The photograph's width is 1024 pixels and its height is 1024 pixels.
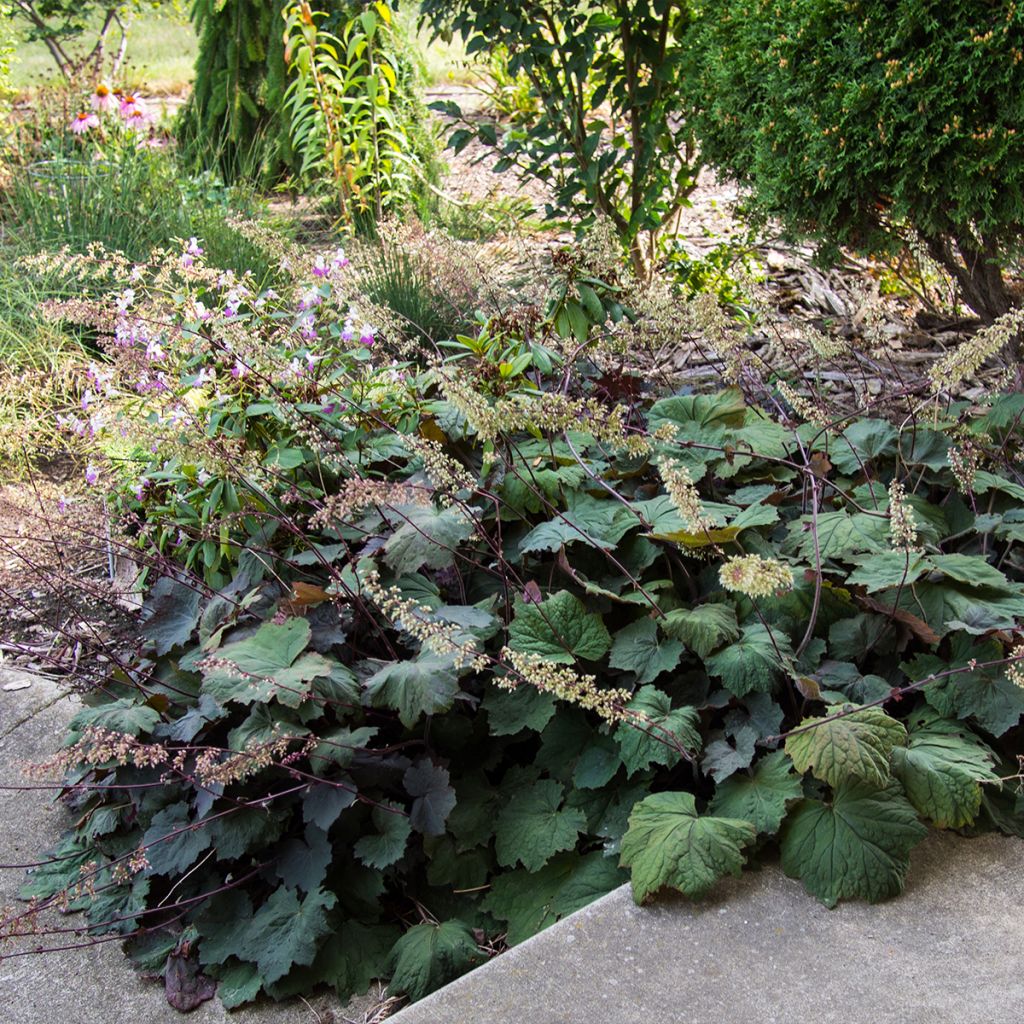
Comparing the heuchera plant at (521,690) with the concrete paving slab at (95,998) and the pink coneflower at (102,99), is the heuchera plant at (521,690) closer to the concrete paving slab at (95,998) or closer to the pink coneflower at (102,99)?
the concrete paving slab at (95,998)

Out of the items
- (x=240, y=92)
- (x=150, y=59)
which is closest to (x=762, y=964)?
(x=240, y=92)

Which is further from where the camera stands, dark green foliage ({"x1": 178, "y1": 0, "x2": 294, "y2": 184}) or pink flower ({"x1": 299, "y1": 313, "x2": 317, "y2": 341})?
dark green foliage ({"x1": 178, "y1": 0, "x2": 294, "y2": 184})

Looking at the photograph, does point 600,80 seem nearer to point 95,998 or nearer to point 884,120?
point 884,120

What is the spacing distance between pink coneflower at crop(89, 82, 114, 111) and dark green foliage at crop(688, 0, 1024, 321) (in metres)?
4.45

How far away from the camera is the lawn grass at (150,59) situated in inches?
423

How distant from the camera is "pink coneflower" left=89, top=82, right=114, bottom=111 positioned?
673 centimetres

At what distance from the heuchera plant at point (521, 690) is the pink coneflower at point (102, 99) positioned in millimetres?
4695

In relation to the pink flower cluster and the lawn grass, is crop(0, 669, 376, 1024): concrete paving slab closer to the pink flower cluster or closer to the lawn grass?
the pink flower cluster

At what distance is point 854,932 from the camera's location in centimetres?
170

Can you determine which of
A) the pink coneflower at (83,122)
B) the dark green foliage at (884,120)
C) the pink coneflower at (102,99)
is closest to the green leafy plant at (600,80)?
the dark green foliage at (884,120)

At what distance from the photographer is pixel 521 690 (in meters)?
2.26

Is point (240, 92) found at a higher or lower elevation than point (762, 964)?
higher

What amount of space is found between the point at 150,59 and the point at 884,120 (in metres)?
12.4

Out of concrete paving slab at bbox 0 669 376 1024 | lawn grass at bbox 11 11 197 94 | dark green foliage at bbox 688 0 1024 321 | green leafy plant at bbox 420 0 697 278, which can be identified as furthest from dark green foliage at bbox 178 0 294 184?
concrete paving slab at bbox 0 669 376 1024
